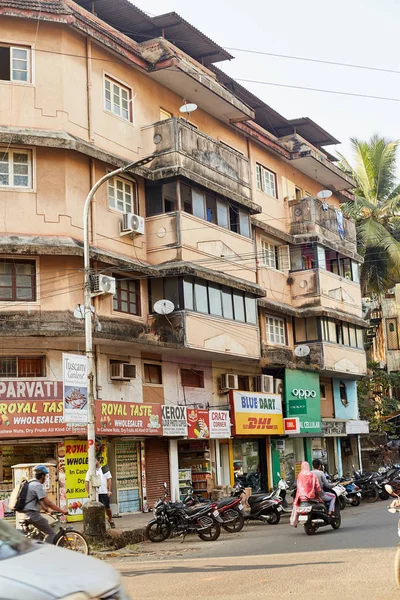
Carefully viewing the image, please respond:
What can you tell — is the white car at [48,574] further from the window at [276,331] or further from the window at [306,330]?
the window at [306,330]

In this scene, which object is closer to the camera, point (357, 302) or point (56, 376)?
point (56, 376)

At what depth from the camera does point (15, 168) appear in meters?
21.0

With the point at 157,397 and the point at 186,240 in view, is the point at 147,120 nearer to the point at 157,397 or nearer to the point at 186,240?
the point at 186,240

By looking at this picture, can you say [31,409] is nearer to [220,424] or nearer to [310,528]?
[310,528]

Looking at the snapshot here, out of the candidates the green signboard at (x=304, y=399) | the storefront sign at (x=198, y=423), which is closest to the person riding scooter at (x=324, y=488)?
the storefront sign at (x=198, y=423)

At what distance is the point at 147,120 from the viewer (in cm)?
2495

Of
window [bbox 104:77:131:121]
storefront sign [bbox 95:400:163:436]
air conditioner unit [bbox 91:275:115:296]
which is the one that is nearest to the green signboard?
storefront sign [bbox 95:400:163:436]

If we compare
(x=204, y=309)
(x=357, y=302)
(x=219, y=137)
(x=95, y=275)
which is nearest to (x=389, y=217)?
(x=357, y=302)

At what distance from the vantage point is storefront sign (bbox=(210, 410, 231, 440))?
25.7m

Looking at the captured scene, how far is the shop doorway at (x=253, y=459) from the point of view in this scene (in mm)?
28547

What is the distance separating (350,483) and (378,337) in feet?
84.2

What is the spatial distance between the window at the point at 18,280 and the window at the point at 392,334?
3133 centimetres

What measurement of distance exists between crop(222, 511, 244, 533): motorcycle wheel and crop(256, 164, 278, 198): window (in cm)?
1618

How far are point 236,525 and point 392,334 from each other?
32.1 metres
